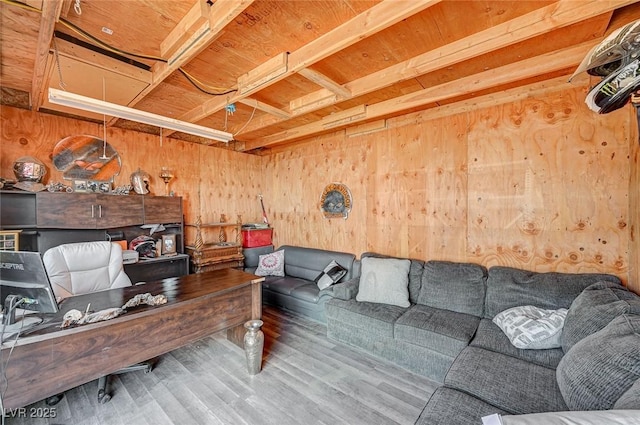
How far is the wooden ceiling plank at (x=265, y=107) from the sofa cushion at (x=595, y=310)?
2.99 metres

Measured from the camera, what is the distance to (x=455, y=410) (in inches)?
48.6

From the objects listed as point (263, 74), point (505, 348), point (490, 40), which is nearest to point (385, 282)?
point (505, 348)

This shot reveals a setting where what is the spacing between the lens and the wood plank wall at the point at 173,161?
2.77 m

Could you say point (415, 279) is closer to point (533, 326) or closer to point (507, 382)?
point (533, 326)

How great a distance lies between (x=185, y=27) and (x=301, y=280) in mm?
3029

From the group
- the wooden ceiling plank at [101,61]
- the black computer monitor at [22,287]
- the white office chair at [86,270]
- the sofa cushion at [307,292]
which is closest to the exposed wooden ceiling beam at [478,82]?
the wooden ceiling plank at [101,61]

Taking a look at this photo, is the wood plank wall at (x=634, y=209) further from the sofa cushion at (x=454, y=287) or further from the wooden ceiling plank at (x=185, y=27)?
the wooden ceiling plank at (x=185, y=27)

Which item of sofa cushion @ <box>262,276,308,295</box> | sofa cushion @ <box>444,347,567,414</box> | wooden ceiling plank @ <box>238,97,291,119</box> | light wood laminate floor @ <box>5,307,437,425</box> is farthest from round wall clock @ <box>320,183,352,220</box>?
sofa cushion @ <box>444,347,567,414</box>

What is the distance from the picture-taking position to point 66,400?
6.09ft

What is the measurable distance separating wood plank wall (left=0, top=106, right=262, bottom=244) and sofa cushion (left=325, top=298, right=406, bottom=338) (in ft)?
8.52

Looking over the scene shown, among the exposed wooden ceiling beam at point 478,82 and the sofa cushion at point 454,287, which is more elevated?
the exposed wooden ceiling beam at point 478,82

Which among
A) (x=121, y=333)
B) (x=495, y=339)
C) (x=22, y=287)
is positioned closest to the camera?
(x=22, y=287)

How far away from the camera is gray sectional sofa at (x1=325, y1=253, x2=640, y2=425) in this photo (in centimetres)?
112

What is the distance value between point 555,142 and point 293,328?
10.6 ft
